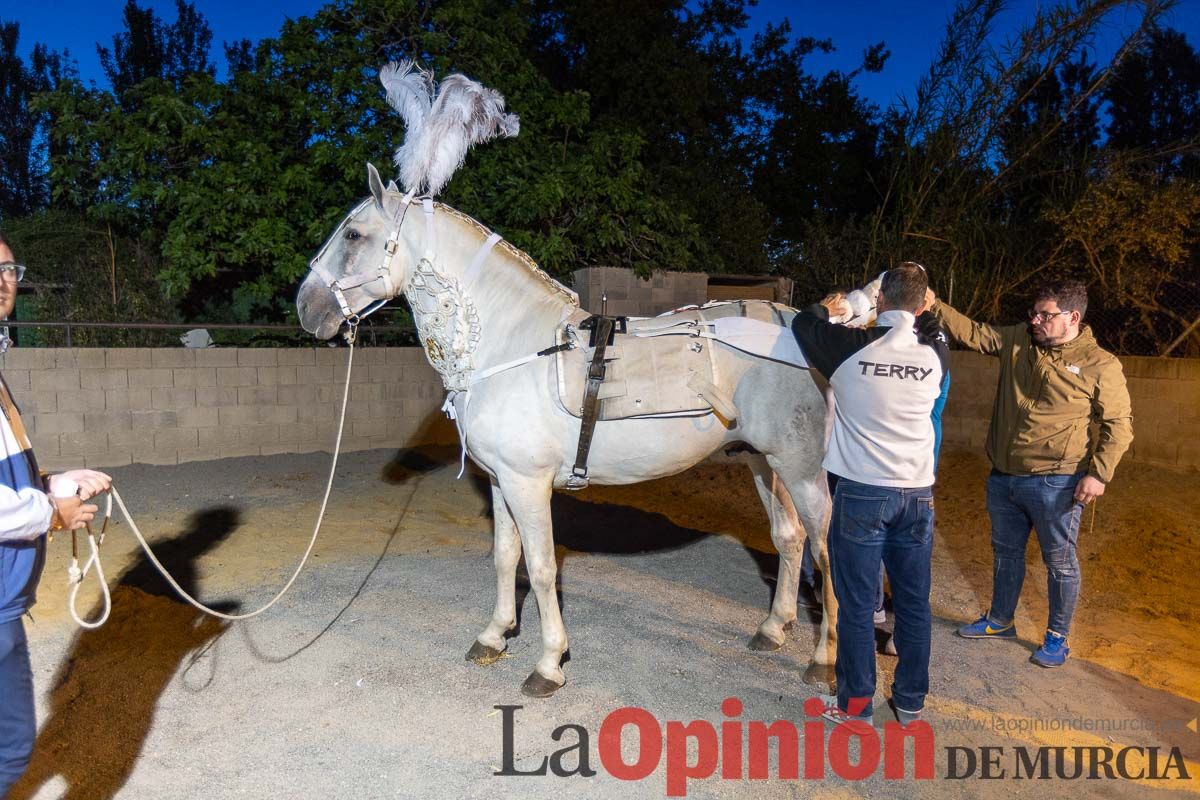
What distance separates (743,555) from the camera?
5336mm

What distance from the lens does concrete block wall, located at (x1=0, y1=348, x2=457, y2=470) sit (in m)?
7.04

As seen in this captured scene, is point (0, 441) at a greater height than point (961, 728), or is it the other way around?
point (0, 441)

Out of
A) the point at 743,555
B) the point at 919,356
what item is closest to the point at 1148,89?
the point at 743,555

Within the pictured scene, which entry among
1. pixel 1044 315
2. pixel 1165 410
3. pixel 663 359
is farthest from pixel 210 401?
pixel 1165 410

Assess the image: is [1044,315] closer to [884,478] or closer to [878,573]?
[884,478]

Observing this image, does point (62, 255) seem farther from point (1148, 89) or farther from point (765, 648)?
point (1148, 89)

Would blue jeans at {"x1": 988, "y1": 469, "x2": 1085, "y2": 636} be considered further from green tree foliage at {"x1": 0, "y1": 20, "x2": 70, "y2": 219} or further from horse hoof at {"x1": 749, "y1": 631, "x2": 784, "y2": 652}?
green tree foliage at {"x1": 0, "y1": 20, "x2": 70, "y2": 219}

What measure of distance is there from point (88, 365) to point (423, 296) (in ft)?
19.1

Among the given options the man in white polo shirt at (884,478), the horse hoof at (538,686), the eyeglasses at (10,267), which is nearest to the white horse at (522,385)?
the horse hoof at (538,686)

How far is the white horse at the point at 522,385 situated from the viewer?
320 centimetres

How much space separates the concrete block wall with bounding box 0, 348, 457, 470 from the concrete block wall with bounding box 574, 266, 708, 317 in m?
2.46

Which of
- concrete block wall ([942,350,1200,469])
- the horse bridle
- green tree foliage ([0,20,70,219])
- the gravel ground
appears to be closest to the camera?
the gravel ground

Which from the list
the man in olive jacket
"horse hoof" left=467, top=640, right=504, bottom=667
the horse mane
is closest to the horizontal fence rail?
the horse mane

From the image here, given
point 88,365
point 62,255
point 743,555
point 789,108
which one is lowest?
point 743,555
